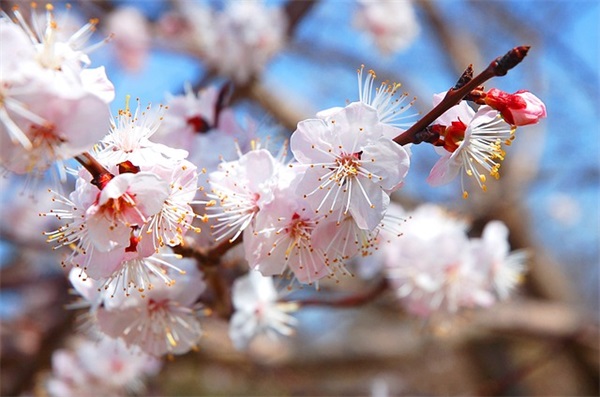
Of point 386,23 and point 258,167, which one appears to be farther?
point 386,23

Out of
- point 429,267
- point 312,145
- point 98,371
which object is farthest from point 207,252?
point 98,371

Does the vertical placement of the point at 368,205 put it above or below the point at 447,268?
below

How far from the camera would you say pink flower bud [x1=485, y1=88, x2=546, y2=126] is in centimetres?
73

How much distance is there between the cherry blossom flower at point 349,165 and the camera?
77cm

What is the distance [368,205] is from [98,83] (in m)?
0.37

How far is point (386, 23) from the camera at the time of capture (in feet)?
9.84

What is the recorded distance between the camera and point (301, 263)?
88 cm

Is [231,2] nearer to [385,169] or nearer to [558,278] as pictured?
[385,169]

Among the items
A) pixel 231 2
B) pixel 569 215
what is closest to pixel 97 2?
pixel 231 2

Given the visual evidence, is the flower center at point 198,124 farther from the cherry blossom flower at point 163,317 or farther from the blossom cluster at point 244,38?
the blossom cluster at point 244,38

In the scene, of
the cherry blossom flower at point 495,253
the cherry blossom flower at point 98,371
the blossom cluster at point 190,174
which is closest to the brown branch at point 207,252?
the blossom cluster at point 190,174

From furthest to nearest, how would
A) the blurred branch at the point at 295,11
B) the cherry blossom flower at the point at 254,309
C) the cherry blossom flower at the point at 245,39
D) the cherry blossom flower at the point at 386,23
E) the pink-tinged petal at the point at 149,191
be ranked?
the cherry blossom flower at the point at 386,23 < the cherry blossom flower at the point at 245,39 < the blurred branch at the point at 295,11 < the cherry blossom flower at the point at 254,309 < the pink-tinged petal at the point at 149,191

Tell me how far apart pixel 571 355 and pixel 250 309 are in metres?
2.83

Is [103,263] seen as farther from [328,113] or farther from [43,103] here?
[328,113]
